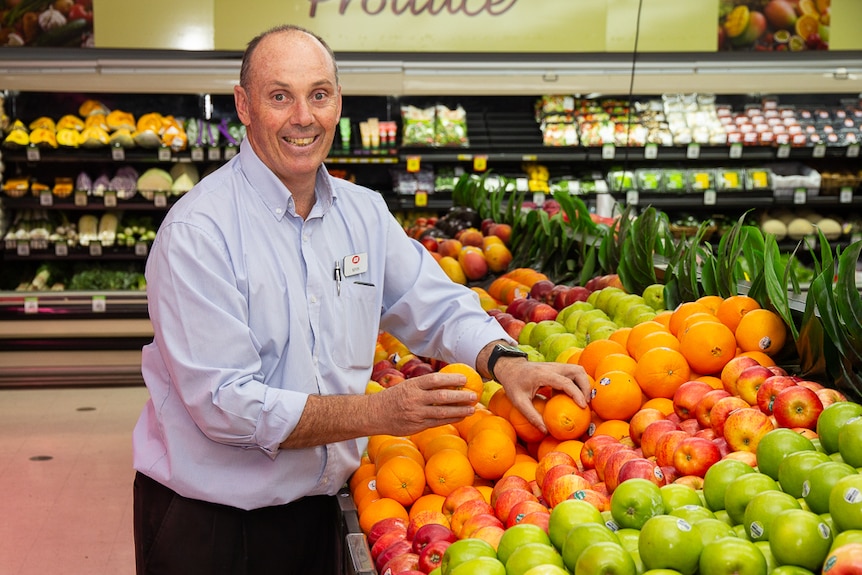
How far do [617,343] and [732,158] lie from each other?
18.0 feet

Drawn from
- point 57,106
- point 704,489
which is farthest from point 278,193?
point 57,106

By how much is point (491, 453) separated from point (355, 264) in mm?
508

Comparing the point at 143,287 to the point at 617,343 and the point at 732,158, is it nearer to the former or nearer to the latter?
the point at 732,158

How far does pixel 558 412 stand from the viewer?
1943mm

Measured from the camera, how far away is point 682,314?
221 cm

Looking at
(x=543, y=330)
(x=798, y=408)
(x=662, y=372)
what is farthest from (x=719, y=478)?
(x=543, y=330)

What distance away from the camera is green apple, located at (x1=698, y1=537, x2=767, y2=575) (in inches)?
46.1

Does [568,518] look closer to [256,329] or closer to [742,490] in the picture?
[742,490]

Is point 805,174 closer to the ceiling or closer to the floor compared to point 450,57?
closer to the floor

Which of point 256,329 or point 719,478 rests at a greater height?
point 256,329

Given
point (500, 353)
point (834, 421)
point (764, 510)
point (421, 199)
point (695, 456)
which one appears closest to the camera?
point (764, 510)

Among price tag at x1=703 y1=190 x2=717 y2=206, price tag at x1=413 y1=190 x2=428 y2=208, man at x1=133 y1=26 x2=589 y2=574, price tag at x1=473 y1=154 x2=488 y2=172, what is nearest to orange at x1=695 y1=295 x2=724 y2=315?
man at x1=133 y1=26 x2=589 y2=574

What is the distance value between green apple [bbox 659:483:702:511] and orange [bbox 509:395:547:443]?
577 mm

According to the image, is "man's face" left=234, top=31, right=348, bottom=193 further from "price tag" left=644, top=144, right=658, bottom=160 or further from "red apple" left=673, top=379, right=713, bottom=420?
"price tag" left=644, top=144, right=658, bottom=160
